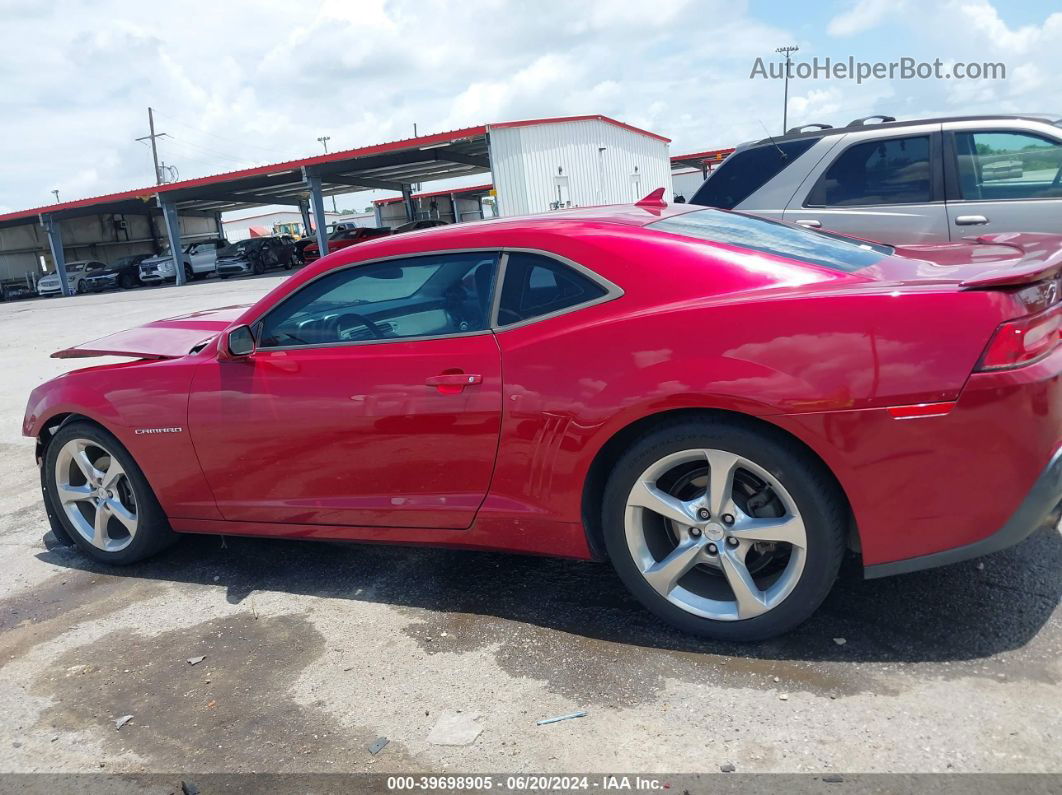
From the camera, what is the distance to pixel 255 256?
35.3 metres

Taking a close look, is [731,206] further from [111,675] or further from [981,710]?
[111,675]

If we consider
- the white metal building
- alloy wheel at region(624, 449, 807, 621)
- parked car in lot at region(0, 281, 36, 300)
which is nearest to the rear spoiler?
alloy wheel at region(624, 449, 807, 621)

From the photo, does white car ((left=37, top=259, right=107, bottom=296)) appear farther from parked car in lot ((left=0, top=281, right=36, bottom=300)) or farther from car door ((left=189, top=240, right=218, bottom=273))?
car door ((left=189, top=240, right=218, bottom=273))

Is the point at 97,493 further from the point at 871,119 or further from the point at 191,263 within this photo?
the point at 191,263

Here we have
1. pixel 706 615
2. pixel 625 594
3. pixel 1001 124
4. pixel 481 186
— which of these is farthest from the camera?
pixel 481 186

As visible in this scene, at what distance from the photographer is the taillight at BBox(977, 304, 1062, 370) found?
247cm

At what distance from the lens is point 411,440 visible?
3.25m

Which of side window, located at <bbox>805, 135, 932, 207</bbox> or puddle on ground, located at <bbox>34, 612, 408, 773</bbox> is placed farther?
side window, located at <bbox>805, 135, 932, 207</bbox>

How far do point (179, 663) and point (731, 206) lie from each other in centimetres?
488

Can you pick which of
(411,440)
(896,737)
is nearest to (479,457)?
(411,440)

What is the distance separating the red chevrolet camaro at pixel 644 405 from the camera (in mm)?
2535

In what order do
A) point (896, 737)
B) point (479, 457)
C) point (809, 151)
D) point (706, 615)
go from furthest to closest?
1. point (809, 151)
2. point (479, 457)
3. point (706, 615)
4. point (896, 737)

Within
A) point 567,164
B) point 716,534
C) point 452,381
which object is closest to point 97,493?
point 452,381

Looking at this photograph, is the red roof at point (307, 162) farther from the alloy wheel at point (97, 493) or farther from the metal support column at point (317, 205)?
the alloy wheel at point (97, 493)
